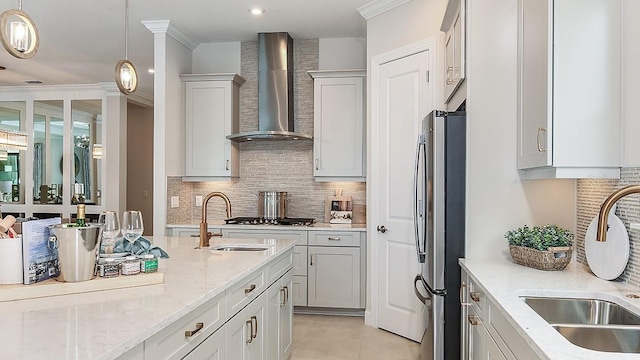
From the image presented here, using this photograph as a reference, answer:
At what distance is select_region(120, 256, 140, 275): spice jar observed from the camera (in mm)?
1727

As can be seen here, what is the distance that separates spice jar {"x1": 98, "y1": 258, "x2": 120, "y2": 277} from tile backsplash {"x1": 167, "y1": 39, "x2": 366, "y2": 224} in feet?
10.7

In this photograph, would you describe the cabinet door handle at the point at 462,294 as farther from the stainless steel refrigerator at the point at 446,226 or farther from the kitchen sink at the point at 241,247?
the kitchen sink at the point at 241,247

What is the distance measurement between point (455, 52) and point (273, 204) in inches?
104

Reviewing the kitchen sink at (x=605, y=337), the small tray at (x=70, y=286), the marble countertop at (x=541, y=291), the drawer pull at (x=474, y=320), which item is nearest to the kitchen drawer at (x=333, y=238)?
the marble countertop at (x=541, y=291)

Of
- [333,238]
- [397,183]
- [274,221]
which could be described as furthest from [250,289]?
[274,221]

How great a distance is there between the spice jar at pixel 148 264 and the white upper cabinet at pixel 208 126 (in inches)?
120

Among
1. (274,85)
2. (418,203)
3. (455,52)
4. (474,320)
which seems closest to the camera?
(474,320)

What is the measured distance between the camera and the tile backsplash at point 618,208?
188 cm

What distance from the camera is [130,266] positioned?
1.74m

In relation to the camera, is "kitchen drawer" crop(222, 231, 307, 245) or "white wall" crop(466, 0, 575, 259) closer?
"white wall" crop(466, 0, 575, 259)

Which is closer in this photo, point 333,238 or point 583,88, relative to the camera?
point 583,88

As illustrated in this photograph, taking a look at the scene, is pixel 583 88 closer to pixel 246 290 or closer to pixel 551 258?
pixel 551 258

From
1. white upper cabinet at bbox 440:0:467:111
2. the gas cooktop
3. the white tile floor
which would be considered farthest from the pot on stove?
white upper cabinet at bbox 440:0:467:111

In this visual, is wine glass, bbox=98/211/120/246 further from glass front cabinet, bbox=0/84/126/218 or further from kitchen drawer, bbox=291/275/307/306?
glass front cabinet, bbox=0/84/126/218
